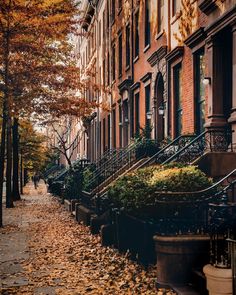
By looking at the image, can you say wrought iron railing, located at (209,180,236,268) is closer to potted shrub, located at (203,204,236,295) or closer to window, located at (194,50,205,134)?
potted shrub, located at (203,204,236,295)

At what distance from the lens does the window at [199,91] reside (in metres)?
14.7

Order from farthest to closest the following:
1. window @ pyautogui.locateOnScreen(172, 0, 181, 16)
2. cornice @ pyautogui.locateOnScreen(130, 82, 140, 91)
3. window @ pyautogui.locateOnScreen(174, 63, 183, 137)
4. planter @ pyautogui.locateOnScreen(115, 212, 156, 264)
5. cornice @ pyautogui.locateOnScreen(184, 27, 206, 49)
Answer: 1. cornice @ pyautogui.locateOnScreen(130, 82, 140, 91)
2. window @ pyautogui.locateOnScreen(172, 0, 181, 16)
3. window @ pyautogui.locateOnScreen(174, 63, 183, 137)
4. cornice @ pyautogui.locateOnScreen(184, 27, 206, 49)
5. planter @ pyautogui.locateOnScreen(115, 212, 156, 264)

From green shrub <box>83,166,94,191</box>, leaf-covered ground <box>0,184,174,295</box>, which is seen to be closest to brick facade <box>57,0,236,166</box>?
green shrub <box>83,166,94,191</box>

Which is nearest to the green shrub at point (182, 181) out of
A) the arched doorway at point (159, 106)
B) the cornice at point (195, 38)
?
the cornice at point (195, 38)

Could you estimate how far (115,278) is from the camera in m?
8.85

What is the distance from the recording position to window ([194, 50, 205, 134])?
577 inches

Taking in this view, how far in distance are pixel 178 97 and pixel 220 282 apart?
11.4m

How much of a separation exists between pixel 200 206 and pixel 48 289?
9.40ft

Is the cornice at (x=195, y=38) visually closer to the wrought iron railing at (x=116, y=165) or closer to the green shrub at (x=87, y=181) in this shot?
the wrought iron railing at (x=116, y=165)

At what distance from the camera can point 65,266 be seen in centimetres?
998

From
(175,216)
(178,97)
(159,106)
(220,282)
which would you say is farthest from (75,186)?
(220,282)

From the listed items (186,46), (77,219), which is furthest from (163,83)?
(77,219)

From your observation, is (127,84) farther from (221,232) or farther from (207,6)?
(221,232)

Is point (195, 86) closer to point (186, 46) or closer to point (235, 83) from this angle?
point (186, 46)
